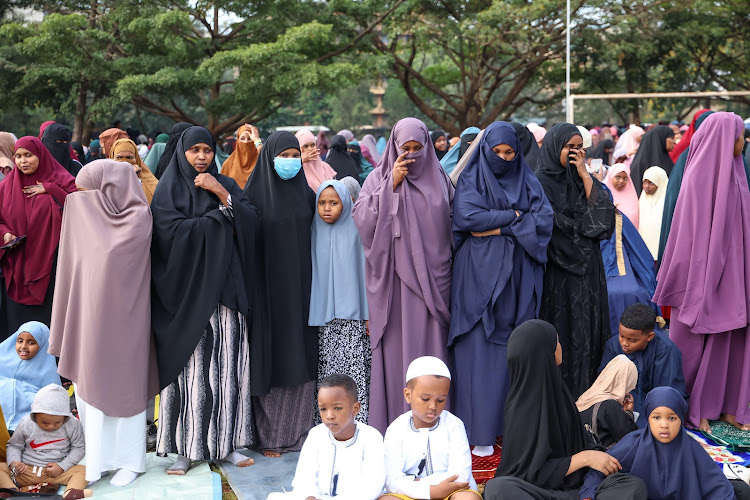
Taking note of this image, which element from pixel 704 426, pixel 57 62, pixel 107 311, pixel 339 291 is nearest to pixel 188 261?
pixel 107 311

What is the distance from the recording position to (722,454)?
424cm

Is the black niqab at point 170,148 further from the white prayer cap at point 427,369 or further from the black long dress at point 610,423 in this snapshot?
the black long dress at point 610,423

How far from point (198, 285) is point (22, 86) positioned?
1265 centimetres

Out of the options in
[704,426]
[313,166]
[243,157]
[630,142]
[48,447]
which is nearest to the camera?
[48,447]

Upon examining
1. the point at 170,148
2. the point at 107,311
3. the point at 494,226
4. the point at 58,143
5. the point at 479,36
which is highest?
the point at 479,36

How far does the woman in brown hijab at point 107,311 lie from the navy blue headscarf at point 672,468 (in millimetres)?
2085

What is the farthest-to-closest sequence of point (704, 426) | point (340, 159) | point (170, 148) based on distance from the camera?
1. point (340, 159)
2. point (170, 148)
3. point (704, 426)

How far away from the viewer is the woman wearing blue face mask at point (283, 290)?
4.26 m

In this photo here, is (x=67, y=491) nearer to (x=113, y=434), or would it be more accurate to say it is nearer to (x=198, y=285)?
(x=113, y=434)

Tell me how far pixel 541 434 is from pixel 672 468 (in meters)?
0.58

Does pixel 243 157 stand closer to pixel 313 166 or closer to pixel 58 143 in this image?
pixel 313 166

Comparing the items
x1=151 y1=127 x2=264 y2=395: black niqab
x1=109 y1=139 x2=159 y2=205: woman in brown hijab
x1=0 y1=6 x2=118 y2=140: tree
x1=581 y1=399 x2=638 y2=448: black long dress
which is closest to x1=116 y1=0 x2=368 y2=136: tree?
x1=0 y1=6 x2=118 y2=140: tree

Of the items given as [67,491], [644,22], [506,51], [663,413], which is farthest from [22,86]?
[663,413]

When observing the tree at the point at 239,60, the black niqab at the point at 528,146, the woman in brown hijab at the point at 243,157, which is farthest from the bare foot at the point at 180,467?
the tree at the point at 239,60
